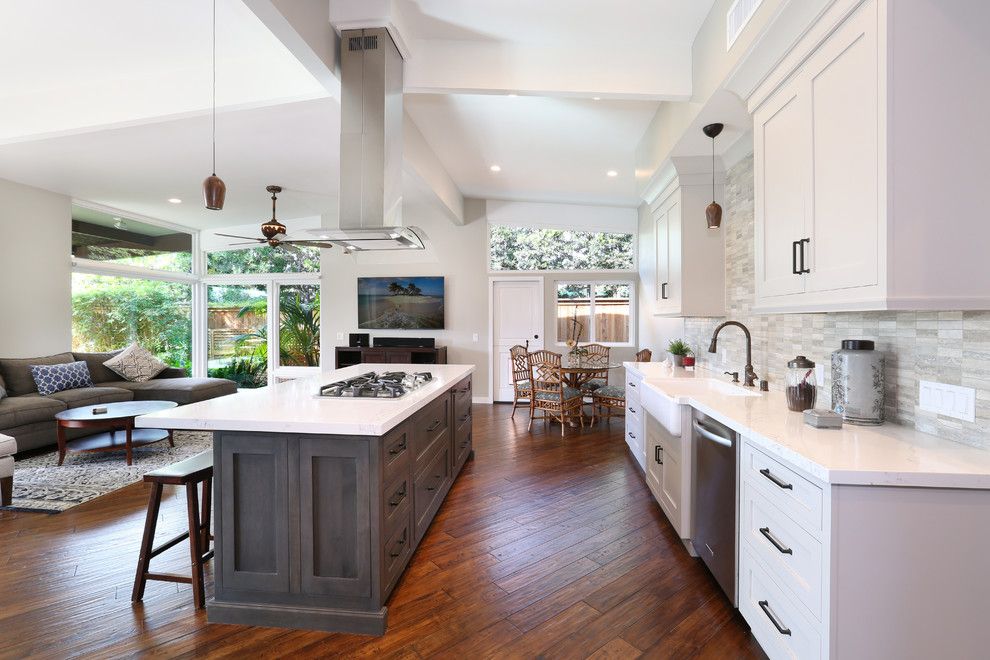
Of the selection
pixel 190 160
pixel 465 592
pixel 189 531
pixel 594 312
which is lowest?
pixel 465 592

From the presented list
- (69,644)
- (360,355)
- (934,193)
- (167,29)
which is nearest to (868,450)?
(934,193)

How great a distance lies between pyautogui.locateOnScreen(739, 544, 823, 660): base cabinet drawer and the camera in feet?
4.18

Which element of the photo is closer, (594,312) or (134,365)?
(134,365)

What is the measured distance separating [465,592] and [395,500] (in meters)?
0.55

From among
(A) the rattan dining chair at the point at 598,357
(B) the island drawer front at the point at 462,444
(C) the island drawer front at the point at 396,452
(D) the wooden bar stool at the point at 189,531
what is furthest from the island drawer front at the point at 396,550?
(A) the rattan dining chair at the point at 598,357

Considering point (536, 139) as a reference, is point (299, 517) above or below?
below

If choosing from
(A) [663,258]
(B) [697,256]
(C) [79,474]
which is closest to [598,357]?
(A) [663,258]

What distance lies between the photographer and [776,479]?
1431 millimetres

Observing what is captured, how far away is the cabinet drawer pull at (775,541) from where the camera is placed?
139 cm

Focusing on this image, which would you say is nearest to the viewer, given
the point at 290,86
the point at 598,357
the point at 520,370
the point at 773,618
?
the point at 773,618

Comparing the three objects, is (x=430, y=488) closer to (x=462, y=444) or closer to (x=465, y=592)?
(x=465, y=592)

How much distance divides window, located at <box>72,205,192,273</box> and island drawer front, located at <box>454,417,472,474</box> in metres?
5.62

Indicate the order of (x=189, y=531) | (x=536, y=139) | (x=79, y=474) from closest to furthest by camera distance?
(x=189, y=531), (x=79, y=474), (x=536, y=139)

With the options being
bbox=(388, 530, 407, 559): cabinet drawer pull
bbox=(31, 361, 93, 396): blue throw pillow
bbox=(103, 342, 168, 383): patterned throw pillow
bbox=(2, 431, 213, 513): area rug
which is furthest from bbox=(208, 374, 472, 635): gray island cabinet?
bbox=(103, 342, 168, 383): patterned throw pillow
